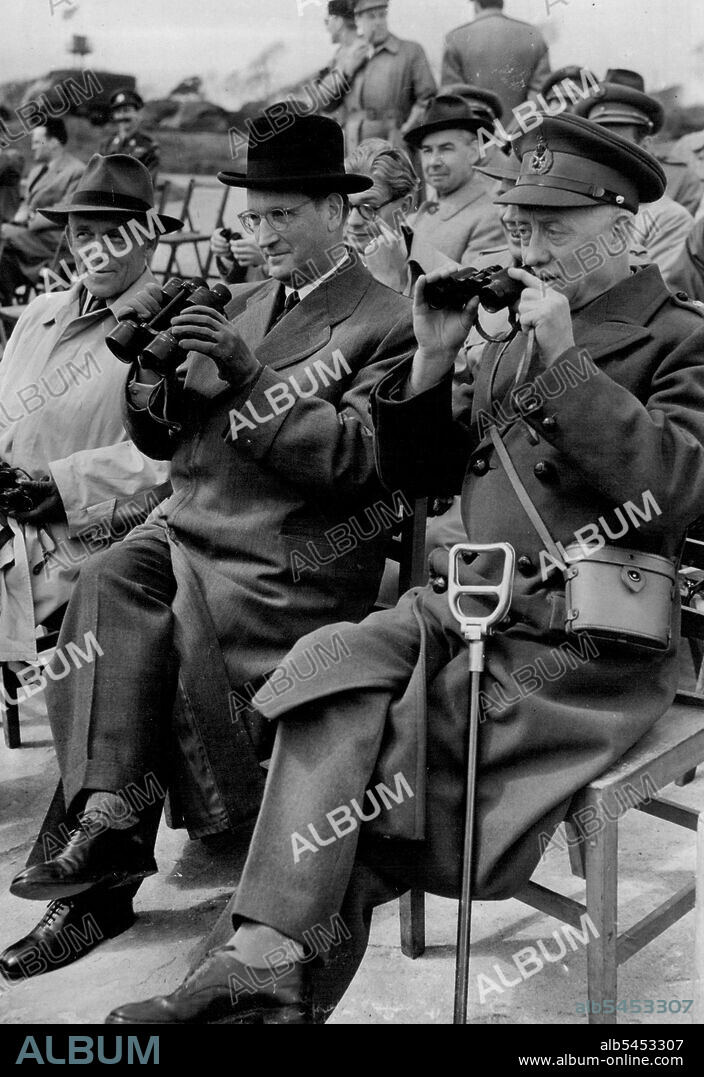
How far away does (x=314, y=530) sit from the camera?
304 centimetres

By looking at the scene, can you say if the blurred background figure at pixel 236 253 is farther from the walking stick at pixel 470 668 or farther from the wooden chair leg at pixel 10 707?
the walking stick at pixel 470 668

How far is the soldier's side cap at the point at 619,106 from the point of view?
5.03m

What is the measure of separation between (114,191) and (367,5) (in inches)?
179

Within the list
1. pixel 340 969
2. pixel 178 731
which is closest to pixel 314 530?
pixel 178 731

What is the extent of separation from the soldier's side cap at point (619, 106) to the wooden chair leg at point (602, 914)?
3.67 meters

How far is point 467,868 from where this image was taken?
7.20 ft

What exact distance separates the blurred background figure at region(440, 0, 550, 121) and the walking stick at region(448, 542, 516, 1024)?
5.16 meters

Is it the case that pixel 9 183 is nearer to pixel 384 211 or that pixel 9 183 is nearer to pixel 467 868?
pixel 384 211

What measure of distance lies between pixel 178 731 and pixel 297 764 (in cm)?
75

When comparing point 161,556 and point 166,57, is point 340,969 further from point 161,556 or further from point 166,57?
point 166,57

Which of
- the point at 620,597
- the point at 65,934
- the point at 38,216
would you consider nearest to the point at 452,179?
the point at 620,597

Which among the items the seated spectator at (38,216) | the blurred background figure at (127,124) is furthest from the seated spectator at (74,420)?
the blurred background figure at (127,124)

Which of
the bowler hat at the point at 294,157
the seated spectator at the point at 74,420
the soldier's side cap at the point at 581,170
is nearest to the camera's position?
the soldier's side cap at the point at 581,170

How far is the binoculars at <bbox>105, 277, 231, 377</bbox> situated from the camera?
2.91 m
